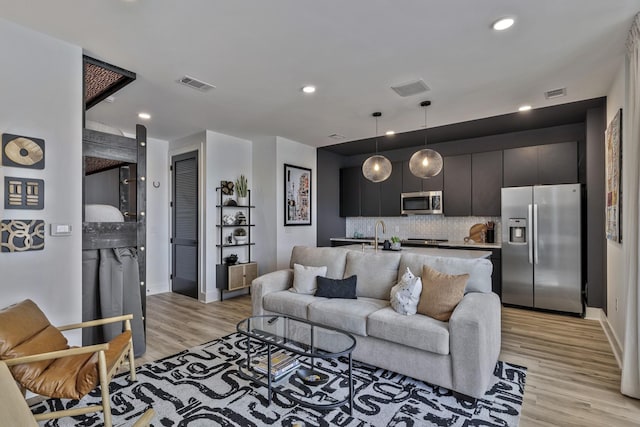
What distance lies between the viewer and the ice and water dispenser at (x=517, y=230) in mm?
4541

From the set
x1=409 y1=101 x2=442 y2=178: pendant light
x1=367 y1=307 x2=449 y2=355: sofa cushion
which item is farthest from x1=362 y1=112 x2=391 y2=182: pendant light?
x1=367 y1=307 x2=449 y2=355: sofa cushion

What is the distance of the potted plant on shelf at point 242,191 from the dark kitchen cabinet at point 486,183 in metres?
3.87

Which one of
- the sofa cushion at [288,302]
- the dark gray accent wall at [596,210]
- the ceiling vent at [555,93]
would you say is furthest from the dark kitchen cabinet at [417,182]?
the sofa cushion at [288,302]

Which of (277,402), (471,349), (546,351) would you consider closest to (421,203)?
(546,351)

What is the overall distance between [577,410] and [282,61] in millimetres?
3495

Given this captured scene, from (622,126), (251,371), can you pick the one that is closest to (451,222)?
(622,126)

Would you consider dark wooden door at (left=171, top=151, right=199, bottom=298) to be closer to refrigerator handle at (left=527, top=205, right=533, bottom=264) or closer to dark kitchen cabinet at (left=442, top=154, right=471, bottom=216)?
dark kitchen cabinet at (left=442, top=154, right=471, bottom=216)

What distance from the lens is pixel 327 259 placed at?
3.73m

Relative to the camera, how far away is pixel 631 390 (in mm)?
2291

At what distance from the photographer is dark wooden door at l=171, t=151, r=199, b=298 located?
5258mm

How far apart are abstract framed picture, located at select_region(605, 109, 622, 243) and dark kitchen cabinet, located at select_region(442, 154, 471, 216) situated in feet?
6.78

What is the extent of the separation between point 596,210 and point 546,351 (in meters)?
2.08

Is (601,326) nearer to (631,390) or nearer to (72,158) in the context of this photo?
(631,390)

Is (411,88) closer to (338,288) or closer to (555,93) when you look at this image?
(555,93)
